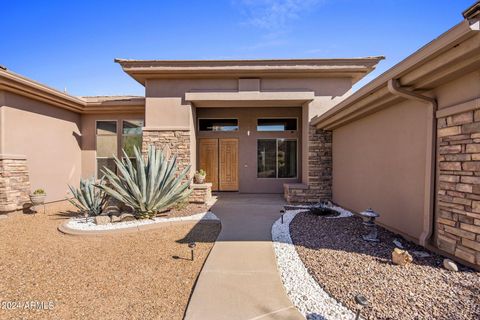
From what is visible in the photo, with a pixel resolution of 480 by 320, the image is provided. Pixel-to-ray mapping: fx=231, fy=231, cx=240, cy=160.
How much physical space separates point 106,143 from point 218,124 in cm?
453

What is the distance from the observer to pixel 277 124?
9.40 metres

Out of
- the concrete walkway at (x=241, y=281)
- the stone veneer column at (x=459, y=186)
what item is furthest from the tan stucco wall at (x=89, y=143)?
the stone veneer column at (x=459, y=186)

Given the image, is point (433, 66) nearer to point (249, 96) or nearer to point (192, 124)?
point (249, 96)

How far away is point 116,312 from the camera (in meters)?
2.25

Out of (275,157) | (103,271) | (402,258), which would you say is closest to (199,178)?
(275,157)

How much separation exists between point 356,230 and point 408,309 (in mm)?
2550

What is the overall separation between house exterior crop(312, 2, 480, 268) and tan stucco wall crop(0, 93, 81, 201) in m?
9.22

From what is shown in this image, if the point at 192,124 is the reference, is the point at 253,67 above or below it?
above

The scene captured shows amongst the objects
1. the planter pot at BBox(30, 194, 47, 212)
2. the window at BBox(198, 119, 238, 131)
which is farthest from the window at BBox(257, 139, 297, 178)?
the planter pot at BBox(30, 194, 47, 212)

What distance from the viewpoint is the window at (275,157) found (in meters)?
9.34

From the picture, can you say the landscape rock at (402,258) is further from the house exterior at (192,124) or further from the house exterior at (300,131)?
the house exterior at (192,124)

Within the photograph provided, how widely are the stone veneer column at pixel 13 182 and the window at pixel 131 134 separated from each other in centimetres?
303

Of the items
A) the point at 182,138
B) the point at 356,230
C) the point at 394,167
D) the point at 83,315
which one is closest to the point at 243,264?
the point at 83,315

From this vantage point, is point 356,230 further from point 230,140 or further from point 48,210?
point 48,210
